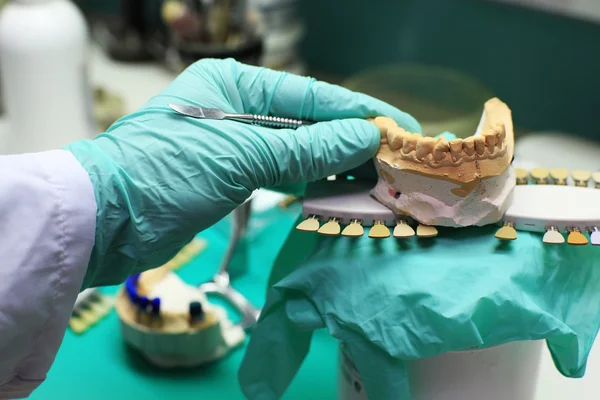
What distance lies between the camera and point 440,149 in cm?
76

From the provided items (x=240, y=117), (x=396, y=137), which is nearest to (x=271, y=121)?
(x=240, y=117)

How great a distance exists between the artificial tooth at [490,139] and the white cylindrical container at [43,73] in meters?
0.86

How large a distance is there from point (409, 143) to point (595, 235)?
0.71ft

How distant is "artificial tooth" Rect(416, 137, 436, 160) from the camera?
761mm

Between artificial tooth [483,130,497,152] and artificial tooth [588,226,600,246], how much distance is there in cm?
14

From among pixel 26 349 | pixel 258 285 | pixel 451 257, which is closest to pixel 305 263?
pixel 451 257

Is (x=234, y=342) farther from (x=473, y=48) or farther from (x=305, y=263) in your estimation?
(x=473, y=48)

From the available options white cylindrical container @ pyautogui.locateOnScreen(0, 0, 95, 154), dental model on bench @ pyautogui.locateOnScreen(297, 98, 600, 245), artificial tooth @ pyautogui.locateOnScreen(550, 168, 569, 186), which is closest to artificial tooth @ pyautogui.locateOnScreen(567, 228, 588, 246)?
dental model on bench @ pyautogui.locateOnScreen(297, 98, 600, 245)

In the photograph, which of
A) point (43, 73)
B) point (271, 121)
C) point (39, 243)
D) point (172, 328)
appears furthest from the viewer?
point (43, 73)

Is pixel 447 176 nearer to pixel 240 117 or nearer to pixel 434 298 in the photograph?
pixel 434 298

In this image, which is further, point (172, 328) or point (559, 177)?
point (172, 328)

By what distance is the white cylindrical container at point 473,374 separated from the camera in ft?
2.64

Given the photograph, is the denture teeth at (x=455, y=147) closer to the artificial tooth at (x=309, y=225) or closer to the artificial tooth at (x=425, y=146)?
the artificial tooth at (x=425, y=146)

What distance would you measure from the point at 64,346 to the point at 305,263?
522mm
